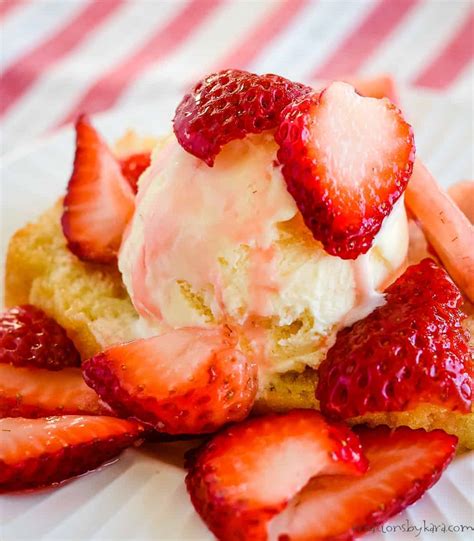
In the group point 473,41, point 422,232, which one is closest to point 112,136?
point 422,232

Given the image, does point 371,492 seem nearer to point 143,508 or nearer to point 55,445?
point 143,508

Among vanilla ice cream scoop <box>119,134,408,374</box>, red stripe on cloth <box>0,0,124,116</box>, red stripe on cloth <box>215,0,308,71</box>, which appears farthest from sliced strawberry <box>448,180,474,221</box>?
red stripe on cloth <box>0,0,124,116</box>

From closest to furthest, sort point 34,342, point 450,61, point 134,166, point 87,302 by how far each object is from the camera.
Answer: point 34,342, point 87,302, point 134,166, point 450,61

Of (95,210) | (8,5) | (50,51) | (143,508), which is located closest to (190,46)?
(50,51)

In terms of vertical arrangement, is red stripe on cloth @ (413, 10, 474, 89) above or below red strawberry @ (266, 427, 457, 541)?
below

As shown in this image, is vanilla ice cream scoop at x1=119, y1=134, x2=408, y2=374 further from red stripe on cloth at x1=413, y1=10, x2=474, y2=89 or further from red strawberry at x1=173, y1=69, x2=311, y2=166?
red stripe on cloth at x1=413, y1=10, x2=474, y2=89

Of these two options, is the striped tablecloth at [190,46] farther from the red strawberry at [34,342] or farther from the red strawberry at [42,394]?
the red strawberry at [42,394]

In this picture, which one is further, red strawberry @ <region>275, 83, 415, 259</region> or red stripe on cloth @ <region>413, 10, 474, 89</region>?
red stripe on cloth @ <region>413, 10, 474, 89</region>

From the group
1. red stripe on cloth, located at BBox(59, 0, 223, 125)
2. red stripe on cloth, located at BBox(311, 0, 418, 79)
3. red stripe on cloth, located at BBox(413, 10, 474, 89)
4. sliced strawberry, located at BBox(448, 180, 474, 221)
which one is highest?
red stripe on cloth, located at BBox(59, 0, 223, 125)
